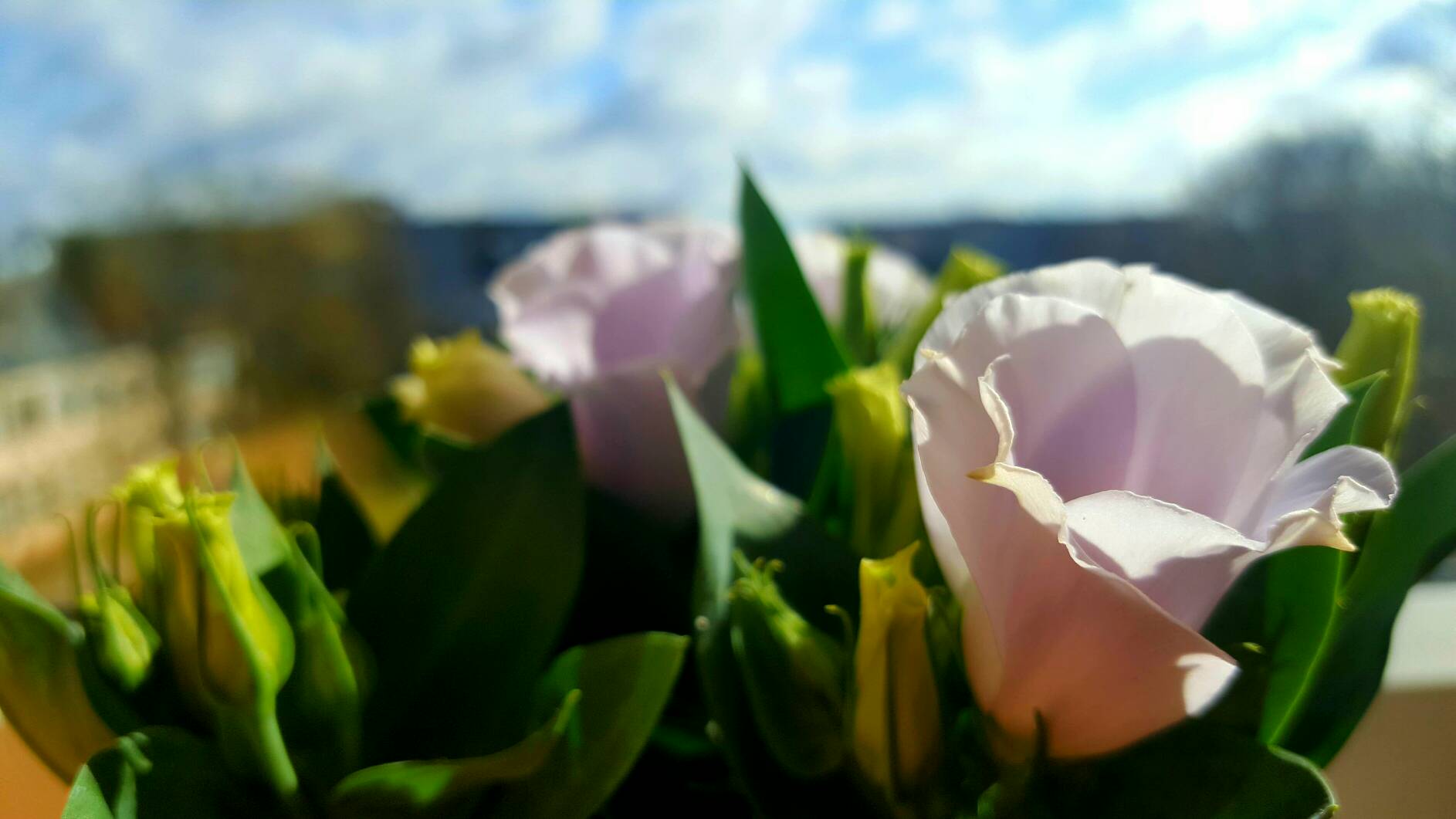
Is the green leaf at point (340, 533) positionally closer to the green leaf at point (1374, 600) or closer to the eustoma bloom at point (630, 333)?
the eustoma bloom at point (630, 333)

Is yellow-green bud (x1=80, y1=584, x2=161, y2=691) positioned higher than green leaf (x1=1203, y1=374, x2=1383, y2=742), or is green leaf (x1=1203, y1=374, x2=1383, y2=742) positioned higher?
yellow-green bud (x1=80, y1=584, x2=161, y2=691)

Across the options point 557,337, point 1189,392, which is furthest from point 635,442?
point 1189,392

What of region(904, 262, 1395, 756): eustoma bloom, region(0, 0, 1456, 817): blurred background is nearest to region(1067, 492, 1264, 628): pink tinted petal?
region(904, 262, 1395, 756): eustoma bloom

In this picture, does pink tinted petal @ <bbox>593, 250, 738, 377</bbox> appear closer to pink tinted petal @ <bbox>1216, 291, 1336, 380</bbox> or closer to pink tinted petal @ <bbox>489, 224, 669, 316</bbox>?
pink tinted petal @ <bbox>489, 224, 669, 316</bbox>

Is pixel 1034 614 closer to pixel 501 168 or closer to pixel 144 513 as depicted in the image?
pixel 144 513

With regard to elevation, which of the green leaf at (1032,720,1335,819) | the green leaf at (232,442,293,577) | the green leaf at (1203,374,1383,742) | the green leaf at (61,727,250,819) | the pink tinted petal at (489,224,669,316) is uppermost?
the pink tinted petal at (489,224,669,316)

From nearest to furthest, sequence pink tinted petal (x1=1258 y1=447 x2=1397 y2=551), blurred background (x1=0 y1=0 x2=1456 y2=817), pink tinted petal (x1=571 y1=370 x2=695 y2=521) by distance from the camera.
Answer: pink tinted petal (x1=1258 y1=447 x2=1397 y2=551)
pink tinted petal (x1=571 y1=370 x2=695 y2=521)
blurred background (x1=0 y1=0 x2=1456 y2=817)

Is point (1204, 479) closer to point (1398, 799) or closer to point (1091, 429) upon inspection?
point (1091, 429)
